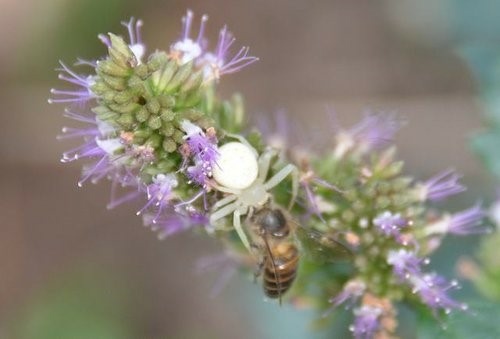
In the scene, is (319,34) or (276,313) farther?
(319,34)

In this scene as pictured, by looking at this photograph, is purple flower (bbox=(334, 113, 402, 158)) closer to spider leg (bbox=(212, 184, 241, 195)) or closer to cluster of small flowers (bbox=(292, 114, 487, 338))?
cluster of small flowers (bbox=(292, 114, 487, 338))

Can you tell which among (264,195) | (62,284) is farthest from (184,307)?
(264,195)

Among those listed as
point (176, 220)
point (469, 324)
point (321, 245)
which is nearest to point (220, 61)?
point (176, 220)

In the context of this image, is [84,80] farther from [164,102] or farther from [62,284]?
[62,284]

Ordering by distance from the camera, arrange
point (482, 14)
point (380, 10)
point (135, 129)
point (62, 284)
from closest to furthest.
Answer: point (135, 129), point (482, 14), point (62, 284), point (380, 10)

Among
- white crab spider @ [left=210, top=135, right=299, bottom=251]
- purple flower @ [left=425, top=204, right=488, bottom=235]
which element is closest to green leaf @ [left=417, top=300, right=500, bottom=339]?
purple flower @ [left=425, top=204, right=488, bottom=235]

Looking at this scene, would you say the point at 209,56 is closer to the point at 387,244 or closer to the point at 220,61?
the point at 220,61

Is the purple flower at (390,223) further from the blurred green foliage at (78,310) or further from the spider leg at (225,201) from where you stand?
the blurred green foliage at (78,310)
